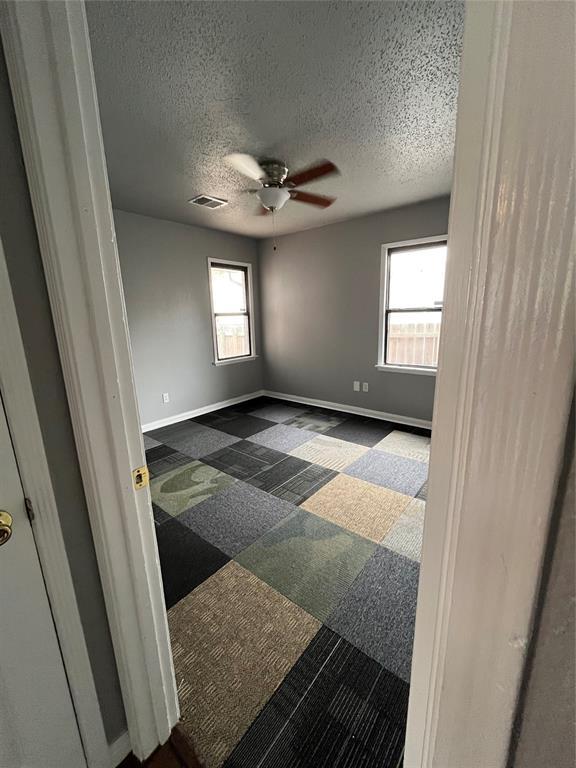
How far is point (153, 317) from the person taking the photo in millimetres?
3773

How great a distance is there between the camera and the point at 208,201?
3055 mm

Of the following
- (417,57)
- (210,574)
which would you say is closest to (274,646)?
(210,574)

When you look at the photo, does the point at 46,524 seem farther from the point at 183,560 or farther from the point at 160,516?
the point at 160,516

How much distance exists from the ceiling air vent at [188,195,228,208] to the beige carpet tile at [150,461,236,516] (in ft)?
8.29

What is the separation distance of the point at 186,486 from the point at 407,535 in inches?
69.4

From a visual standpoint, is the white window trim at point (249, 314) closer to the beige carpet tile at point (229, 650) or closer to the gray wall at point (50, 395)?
the beige carpet tile at point (229, 650)

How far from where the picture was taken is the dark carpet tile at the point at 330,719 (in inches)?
41.0

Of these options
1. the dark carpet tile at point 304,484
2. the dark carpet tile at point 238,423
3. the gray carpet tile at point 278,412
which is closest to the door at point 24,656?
the dark carpet tile at point 304,484

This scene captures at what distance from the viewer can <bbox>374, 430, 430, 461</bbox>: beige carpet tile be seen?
3.16 meters

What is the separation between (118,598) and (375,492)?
80.0 inches

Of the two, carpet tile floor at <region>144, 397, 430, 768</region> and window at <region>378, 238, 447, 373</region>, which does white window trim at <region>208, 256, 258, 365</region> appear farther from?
window at <region>378, 238, 447, 373</region>

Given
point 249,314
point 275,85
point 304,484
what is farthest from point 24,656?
point 249,314

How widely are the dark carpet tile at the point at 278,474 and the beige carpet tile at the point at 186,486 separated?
0.23 meters

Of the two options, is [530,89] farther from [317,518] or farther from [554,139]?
[317,518]
